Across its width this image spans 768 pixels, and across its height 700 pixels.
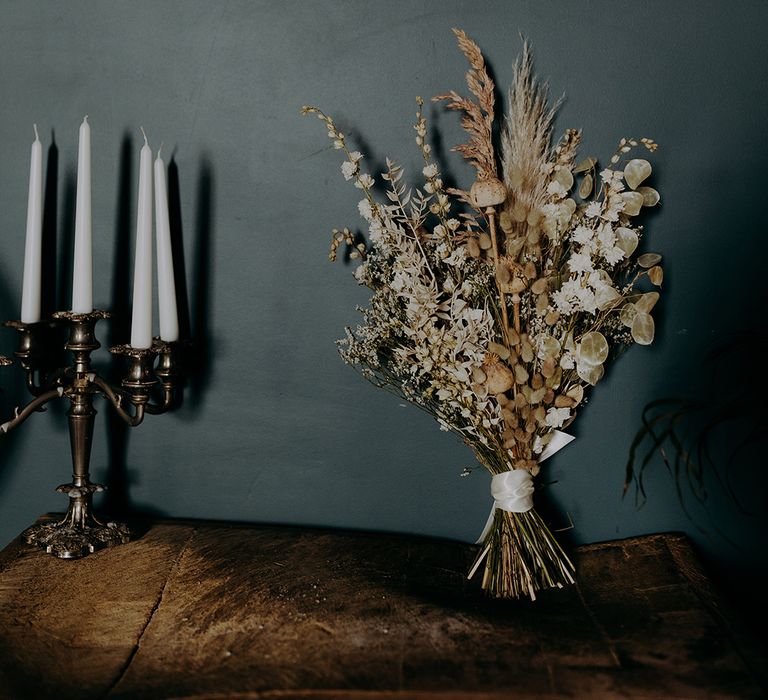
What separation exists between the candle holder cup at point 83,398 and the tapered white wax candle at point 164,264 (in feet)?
0.11

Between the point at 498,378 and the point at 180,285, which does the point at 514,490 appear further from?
the point at 180,285

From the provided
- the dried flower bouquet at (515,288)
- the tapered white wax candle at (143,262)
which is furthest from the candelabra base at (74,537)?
the dried flower bouquet at (515,288)

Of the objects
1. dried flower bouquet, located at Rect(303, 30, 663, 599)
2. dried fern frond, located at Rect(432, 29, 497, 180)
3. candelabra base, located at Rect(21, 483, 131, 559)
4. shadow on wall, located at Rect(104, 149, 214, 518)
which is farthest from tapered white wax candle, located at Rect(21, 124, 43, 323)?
dried fern frond, located at Rect(432, 29, 497, 180)

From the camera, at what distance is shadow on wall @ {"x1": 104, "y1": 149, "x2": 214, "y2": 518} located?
4.42 feet

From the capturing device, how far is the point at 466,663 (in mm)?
958

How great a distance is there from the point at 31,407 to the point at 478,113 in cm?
84

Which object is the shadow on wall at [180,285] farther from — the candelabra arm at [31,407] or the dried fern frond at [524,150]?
the dried fern frond at [524,150]

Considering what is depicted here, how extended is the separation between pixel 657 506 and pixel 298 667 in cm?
69

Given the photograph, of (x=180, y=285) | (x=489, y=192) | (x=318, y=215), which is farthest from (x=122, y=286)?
(x=489, y=192)

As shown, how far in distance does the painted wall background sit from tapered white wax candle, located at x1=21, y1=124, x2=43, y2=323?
0.11m

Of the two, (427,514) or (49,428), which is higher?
(49,428)

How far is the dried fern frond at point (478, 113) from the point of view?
1.15 meters

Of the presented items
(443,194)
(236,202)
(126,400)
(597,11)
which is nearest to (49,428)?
(126,400)

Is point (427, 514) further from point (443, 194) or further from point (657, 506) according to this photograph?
point (443, 194)
